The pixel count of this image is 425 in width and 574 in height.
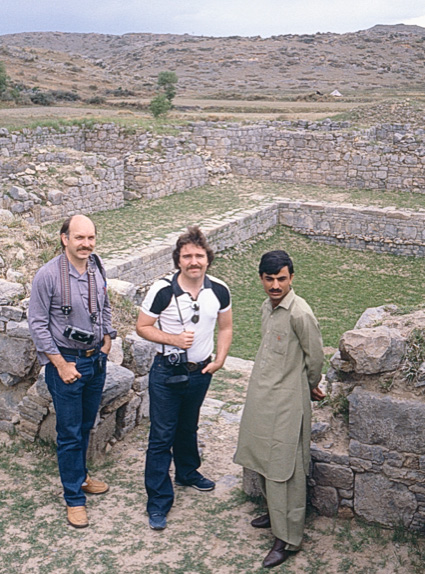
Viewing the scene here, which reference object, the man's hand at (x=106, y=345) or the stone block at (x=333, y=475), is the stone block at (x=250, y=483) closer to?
the stone block at (x=333, y=475)

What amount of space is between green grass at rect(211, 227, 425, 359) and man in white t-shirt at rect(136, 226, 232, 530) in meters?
4.52

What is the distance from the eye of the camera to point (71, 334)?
397 centimetres

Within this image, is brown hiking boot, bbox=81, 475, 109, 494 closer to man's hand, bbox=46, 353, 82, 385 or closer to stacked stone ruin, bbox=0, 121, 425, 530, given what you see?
stacked stone ruin, bbox=0, 121, 425, 530

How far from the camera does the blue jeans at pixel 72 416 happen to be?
4039 mm

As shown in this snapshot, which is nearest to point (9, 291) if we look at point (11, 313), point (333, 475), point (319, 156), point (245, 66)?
point (11, 313)

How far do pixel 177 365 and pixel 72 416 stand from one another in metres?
0.75

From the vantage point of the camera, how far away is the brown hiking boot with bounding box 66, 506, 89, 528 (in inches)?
158

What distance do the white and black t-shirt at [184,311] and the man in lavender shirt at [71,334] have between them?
1.30 feet

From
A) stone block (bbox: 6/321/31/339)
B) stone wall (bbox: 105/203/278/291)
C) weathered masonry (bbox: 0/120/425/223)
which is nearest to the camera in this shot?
stone block (bbox: 6/321/31/339)

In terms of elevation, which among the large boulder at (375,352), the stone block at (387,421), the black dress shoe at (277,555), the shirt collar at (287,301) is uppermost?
the shirt collar at (287,301)

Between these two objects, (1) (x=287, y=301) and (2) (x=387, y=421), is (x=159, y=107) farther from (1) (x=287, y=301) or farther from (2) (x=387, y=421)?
(2) (x=387, y=421)

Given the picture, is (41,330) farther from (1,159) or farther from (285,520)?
(1,159)

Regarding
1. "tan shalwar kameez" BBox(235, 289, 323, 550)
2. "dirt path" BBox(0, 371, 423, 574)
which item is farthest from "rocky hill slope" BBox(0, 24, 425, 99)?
"tan shalwar kameez" BBox(235, 289, 323, 550)

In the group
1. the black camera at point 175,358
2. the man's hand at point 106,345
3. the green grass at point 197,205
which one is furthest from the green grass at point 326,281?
the black camera at point 175,358
